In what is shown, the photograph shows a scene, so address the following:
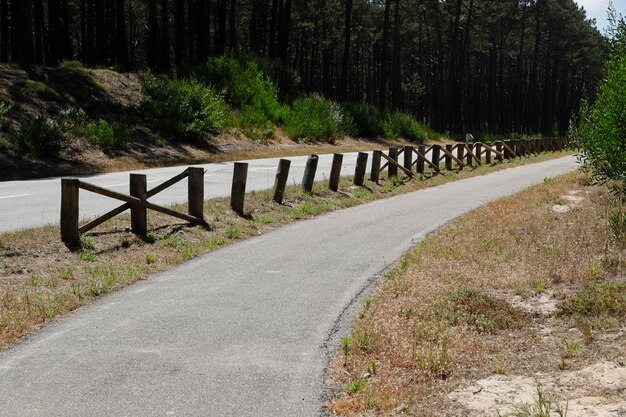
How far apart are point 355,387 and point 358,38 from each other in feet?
241

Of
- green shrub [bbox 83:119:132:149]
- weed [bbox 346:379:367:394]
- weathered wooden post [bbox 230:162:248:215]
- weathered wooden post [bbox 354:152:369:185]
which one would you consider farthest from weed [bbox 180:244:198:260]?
green shrub [bbox 83:119:132:149]

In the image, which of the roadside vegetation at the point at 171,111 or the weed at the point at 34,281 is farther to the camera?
the roadside vegetation at the point at 171,111

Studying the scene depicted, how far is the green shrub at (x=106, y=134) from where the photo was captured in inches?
939

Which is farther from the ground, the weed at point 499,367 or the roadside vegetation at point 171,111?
the roadside vegetation at point 171,111

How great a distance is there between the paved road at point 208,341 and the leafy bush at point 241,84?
24.3 metres

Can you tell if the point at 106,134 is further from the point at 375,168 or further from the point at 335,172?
the point at 335,172

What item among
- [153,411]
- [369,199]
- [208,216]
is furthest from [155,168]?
[153,411]

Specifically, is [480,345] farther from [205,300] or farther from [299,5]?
[299,5]

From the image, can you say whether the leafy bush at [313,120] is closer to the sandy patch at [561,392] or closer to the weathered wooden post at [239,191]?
the weathered wooden post at [239,191]

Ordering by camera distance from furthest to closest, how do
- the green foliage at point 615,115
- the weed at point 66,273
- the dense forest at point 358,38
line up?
the dense forest at point 358,38
the green foliage at point 615,115
the weed at point 66,273

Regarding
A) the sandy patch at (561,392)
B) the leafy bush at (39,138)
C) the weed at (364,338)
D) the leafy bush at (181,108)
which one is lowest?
the weed at (364,338)

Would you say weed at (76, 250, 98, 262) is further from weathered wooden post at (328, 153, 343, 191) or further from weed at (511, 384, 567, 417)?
weathered wooden post at (328, 153, 343, 191)

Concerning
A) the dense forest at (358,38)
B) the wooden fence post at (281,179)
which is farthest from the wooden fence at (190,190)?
the dense forest at (358,38)

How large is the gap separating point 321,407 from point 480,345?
195 cm
